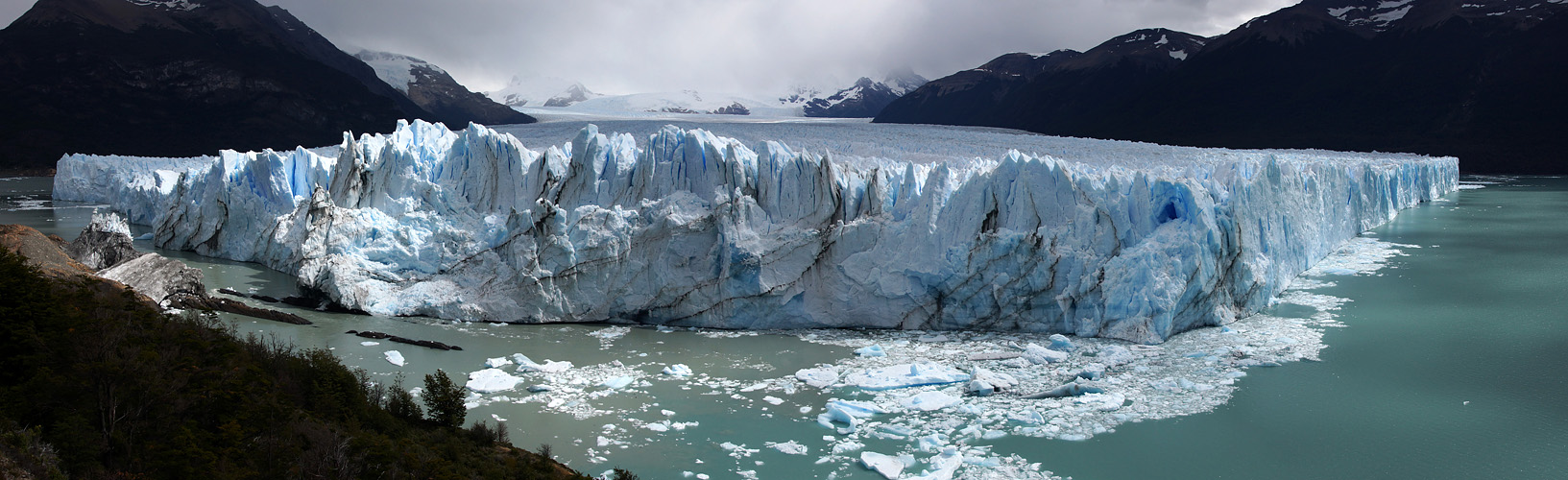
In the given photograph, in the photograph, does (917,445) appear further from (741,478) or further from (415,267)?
(415,267)

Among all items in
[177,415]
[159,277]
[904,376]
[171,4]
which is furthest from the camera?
[171,4]

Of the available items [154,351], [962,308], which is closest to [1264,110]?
[962,308]

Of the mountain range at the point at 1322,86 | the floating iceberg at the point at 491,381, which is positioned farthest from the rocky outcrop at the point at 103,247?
the mountain range at the point at 1322,86

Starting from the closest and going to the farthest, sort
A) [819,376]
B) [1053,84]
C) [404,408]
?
[404,408]
[819,376]
[1053,84]

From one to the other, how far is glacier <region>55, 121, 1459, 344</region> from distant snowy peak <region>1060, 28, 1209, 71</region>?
1994 inches

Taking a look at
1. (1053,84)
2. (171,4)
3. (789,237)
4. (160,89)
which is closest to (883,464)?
(789,237)

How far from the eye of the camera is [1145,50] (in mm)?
65125

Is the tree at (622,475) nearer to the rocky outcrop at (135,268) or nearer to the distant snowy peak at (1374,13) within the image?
the rocky outcrop at (135,268)

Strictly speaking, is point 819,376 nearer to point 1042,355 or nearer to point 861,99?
point 1042,355

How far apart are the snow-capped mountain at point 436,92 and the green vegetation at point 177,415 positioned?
153ft

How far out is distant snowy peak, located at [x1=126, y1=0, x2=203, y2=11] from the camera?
59.2m

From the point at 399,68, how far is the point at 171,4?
14359 mm

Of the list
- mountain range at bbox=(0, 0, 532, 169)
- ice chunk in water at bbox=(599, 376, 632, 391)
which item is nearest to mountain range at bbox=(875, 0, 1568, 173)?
mountain range at bbox=(0, 0, 532, 169)

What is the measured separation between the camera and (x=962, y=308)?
12625mm
